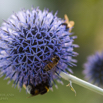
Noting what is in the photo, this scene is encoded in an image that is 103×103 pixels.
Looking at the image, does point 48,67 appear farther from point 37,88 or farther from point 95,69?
point 95,69

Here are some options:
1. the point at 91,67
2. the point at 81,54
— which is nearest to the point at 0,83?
the point at 81,54

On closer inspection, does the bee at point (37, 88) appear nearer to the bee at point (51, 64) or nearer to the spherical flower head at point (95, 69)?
the bee at point (51, 64)

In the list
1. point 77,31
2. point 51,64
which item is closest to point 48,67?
point 51,64

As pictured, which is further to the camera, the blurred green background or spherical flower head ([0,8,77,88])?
the blurred green background

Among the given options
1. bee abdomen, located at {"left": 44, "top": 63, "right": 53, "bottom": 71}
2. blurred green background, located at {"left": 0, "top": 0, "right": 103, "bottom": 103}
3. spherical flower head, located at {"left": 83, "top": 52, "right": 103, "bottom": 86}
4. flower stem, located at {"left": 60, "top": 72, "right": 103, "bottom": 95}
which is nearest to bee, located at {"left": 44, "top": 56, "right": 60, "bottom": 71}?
bee abdomen, located at {"left": 44, "top": 63, "right": 53, "bottom": 71}

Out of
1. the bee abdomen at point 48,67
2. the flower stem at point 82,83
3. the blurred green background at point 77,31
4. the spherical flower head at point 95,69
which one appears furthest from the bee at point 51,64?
the blurred green background at point 77,31

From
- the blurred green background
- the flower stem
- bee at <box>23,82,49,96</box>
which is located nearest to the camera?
the flower stem

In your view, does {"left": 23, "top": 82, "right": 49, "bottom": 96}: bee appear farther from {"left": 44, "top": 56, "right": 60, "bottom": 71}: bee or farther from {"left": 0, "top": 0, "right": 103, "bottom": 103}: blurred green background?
{"left": 0, "top": 0, "right": 103, "bottom": 103}: blurred green background
